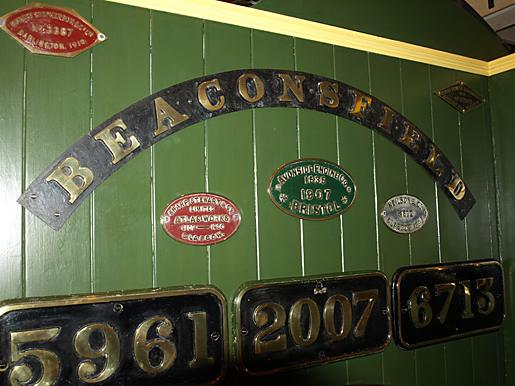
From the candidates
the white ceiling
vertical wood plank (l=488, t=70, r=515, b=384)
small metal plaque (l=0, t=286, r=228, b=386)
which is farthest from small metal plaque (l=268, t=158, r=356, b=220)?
the white ceiling

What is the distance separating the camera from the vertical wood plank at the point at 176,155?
4.81 ft

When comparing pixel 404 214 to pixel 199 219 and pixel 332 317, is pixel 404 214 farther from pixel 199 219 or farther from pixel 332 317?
pixel 199 219

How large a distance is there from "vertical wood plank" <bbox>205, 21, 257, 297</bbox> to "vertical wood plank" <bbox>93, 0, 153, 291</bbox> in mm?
247

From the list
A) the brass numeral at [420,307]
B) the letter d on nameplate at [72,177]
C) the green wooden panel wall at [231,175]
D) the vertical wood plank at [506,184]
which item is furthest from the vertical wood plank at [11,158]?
the vertical wood plank at [506,184]

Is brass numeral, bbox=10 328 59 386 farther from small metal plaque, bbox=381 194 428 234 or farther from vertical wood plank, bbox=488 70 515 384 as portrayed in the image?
vertical wood plank, bbox=488 70 515 384

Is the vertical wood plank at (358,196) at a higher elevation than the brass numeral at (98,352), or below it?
higher

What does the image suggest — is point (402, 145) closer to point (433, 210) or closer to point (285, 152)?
point (433, 210)

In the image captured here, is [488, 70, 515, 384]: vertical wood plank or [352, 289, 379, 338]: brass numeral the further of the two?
[488, 70, 515, 384]: vertical wood plank

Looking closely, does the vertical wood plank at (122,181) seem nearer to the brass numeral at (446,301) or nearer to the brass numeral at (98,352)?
the brass numeral at (98,352)

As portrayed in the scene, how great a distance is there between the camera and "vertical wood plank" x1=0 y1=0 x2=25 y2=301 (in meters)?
1.26

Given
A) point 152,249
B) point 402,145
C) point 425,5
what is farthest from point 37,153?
point 425,5

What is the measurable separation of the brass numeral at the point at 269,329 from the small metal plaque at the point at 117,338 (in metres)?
0.13

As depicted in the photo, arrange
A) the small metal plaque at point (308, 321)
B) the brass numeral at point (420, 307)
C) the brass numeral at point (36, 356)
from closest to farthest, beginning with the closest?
1. the brass numeral at point (36, 356)
2. the small metal plaque at point (308, 321)
3. the brass numeral at point (420, 307)

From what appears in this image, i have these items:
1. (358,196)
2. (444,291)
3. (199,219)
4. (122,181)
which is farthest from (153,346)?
(444,291)
